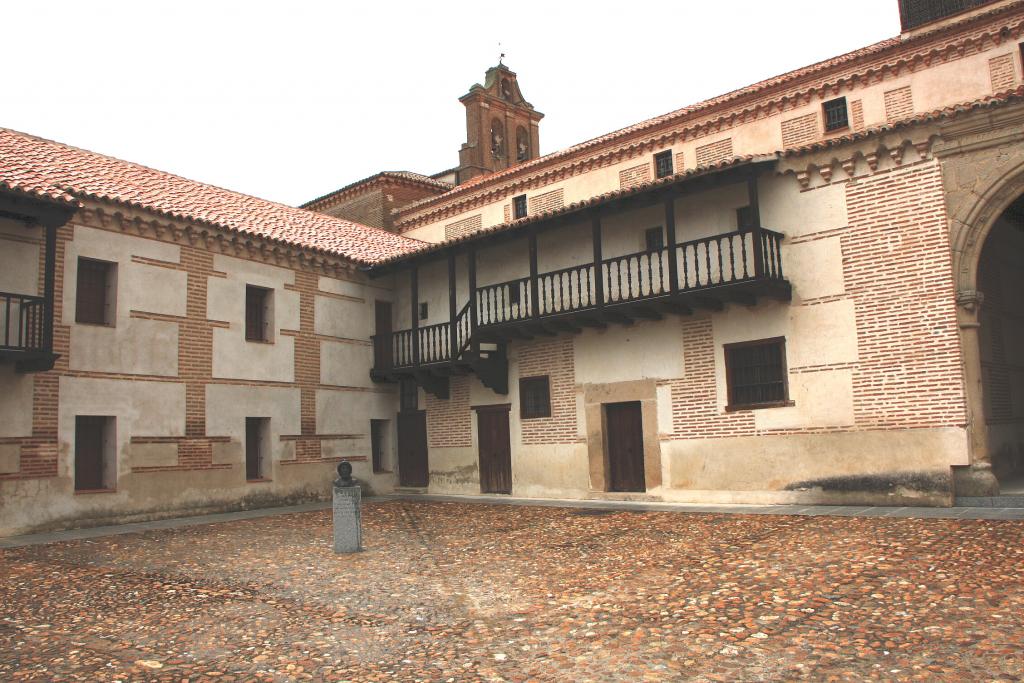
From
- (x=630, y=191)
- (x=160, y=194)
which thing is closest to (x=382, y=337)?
(x=160, y=194)

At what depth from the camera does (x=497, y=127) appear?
36.9 m

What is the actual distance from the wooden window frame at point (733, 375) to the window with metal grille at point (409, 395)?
338 inches

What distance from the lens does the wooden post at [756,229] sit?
12852 millimetres

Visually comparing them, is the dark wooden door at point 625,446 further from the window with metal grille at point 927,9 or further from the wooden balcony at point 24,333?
the window with metal grille at point 927,9

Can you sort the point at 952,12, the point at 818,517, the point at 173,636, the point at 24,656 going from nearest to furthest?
the point at 24,656 < the point at 173,636 < the point at 818,517 < the point at 952,12

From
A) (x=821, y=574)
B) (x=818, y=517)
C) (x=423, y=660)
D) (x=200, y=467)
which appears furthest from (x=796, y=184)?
(x=200, y=467)

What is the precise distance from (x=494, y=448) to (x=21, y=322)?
973 cm

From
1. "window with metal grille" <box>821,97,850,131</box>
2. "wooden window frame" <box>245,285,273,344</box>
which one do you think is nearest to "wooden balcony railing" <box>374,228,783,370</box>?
"wooden window frame" <box>245,285,273,344</box>

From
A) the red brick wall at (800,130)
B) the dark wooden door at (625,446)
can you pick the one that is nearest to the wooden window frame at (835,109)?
the red brick wall at (800,130)

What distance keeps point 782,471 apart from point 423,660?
382 inches

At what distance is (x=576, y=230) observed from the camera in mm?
16672

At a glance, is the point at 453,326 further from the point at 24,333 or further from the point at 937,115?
the point at 937,115

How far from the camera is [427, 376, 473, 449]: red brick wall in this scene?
18469 millimetres

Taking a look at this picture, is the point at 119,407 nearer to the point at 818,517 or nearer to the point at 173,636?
the point at 173,636
